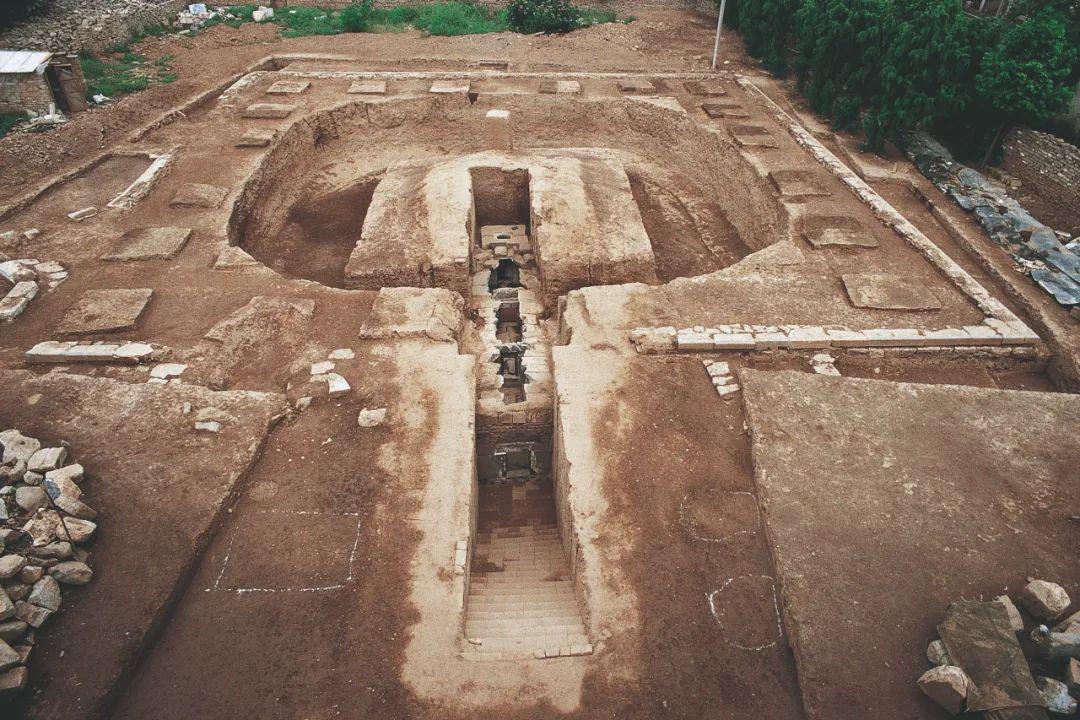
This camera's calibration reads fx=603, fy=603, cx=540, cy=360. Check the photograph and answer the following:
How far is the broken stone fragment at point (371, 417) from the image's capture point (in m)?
5.06

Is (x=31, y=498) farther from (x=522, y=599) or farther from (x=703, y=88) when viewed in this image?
(x=703, y=88)

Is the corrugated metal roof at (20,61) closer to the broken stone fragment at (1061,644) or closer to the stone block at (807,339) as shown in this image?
the stone block at (807,339)

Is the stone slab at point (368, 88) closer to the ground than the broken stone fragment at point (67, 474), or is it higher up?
higher up

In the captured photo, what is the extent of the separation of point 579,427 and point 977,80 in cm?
866

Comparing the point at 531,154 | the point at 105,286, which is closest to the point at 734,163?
the point at 531,154

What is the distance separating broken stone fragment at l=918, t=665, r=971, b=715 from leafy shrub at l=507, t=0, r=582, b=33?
59.5 feet

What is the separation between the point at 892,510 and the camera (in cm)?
432

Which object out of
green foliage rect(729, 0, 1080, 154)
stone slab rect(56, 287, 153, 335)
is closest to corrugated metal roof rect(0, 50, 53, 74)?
stone slab rect(56, 287, 153, 335)

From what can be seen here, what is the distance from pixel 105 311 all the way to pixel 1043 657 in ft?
26.5

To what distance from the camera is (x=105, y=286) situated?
664 cm

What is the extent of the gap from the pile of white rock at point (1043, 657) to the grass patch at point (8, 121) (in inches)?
554

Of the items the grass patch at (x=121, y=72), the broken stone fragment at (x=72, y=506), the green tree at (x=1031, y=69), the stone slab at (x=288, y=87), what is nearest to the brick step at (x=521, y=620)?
the broken stone fragment at (x=72, y=506)

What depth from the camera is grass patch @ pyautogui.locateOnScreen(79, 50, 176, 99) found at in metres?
12.5

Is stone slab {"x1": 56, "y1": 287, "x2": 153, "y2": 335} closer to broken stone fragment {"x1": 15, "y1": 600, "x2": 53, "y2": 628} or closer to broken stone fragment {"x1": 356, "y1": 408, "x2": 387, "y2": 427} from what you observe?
broken stone fragment {"x1": 356, "y1": 408, "x2": 387, "y2": 427}
